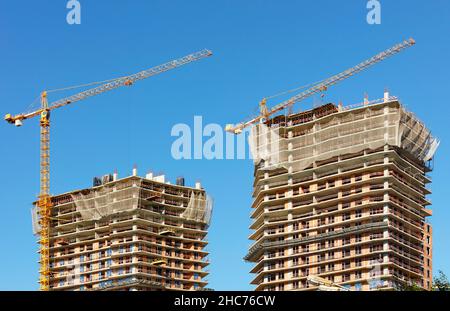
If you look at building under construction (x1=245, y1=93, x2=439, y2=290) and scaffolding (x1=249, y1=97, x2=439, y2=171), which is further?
scaffolding (x1=249, y1=97, x2=439, y2=171)

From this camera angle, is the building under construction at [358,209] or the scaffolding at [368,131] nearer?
the building under construction at [358,209]

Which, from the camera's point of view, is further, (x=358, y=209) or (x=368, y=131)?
(x=368, y=131)

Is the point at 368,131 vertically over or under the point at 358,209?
over

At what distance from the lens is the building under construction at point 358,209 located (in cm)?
18188

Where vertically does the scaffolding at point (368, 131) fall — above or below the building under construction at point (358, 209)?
above

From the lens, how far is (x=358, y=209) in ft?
611

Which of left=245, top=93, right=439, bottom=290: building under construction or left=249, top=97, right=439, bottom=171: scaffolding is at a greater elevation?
left=249, top=97, right=439, bottom=171: scaffolding

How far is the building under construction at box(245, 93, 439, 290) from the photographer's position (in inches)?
7160
